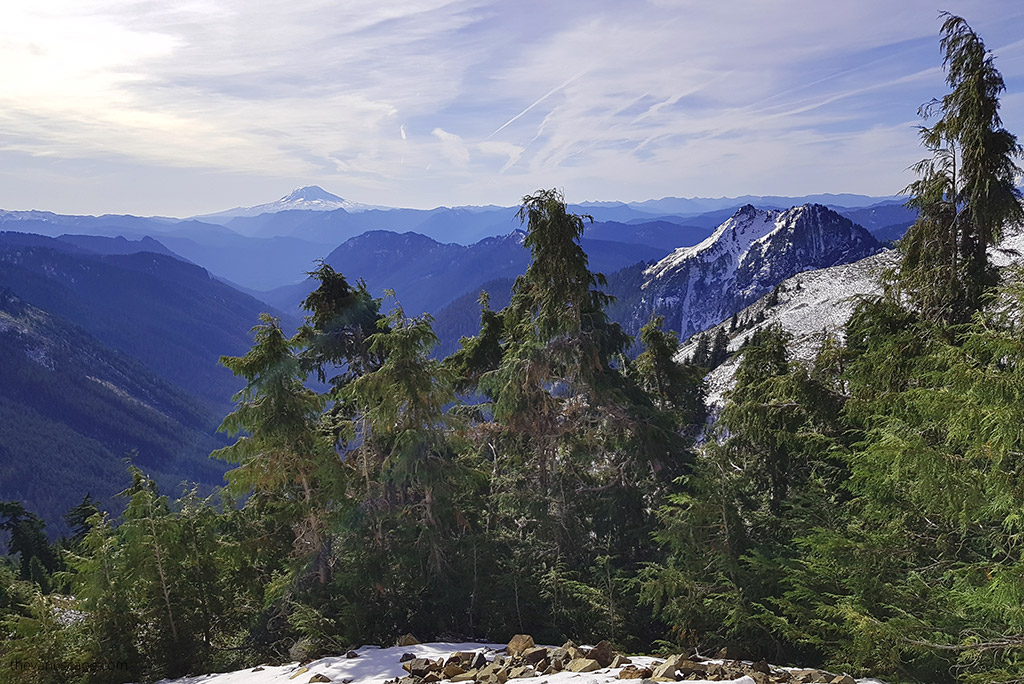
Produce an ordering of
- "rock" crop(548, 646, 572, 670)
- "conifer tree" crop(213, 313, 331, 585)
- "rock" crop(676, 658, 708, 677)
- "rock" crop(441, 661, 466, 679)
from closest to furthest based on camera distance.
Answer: "rock" crop(676, 658, 708, 677) < "rock" crop(548, 646, 572, 670) < "rock" crop(441, 661, 466, 679) < "conifer tree" crop(213, 313, 331, 585)

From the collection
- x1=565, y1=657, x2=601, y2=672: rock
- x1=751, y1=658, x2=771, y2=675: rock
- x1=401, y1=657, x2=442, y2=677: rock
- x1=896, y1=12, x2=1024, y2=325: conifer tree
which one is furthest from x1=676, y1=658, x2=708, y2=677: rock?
x1=896, y1=12, x2=1024, y2=325: conifer tree

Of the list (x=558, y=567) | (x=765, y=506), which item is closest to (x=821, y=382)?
(x=765, y=506)

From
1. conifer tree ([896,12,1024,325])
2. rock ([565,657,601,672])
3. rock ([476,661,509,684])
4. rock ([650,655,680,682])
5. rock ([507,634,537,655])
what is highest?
conifer tree ([896,12,1024,325])

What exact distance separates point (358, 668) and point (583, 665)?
188 inches

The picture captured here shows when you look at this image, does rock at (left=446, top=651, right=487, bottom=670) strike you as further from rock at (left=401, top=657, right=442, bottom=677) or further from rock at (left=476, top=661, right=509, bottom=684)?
rock at (left=476, top=661, right=509, bottom=684)

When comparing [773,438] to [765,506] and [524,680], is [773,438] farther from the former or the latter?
A: [524,680]

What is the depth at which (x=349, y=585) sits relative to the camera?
1434cm

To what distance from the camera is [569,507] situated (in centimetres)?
1592

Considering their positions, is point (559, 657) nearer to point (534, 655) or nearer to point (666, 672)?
point (534, 655)

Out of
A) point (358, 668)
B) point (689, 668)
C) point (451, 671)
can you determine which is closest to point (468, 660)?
point (451, 671)

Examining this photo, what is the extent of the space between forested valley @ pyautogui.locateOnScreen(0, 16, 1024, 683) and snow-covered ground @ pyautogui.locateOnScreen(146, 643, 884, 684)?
105 centimetres

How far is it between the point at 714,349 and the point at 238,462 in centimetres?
6505

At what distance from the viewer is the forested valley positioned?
9828 mm

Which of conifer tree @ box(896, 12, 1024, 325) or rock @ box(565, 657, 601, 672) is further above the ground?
conifer tree @ box(896, 12, 1024, 325)
